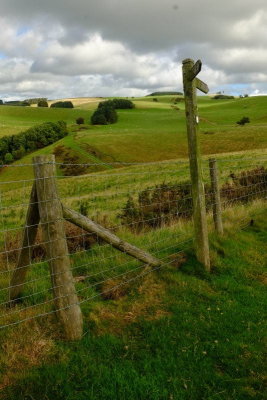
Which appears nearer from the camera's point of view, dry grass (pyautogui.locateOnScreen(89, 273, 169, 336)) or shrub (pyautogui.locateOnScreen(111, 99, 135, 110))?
dry grass (pyautogui.locateOnScreen(89, 273, 169, 336))

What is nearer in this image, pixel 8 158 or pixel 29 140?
pixel 8 158

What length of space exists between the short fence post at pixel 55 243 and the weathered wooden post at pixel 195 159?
296 centimetres

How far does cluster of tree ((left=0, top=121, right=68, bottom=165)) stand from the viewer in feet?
283

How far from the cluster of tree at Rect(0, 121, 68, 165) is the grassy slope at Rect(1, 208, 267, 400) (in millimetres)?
83640

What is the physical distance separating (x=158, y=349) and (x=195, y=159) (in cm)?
347

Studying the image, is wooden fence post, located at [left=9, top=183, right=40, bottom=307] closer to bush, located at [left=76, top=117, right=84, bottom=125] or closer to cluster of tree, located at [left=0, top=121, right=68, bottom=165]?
cluster of tree, located at [left=0, top=121, right=68, bottom=165]

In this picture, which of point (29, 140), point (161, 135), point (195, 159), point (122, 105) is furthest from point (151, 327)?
point (122, 105)

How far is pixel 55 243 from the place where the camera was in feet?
15.1

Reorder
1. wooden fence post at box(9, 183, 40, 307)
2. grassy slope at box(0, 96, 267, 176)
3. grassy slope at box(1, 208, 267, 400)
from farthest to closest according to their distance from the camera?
grassy slope at box(0, 96, 267, 176) < wooden fence post at box(9, 183, 40, 307) < grassy slope at box(1, 208, 267, 400)

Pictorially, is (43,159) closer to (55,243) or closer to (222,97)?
(55,243)

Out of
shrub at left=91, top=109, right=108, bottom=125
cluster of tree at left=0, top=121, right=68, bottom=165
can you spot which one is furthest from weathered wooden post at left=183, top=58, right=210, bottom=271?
shrub at left=91, top=109, right=108, bottom=125

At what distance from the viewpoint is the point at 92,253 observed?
23.4 ft

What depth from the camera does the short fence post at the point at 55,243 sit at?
4562 millimetres

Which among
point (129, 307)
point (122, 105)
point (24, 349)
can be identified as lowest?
point (129, 307)
